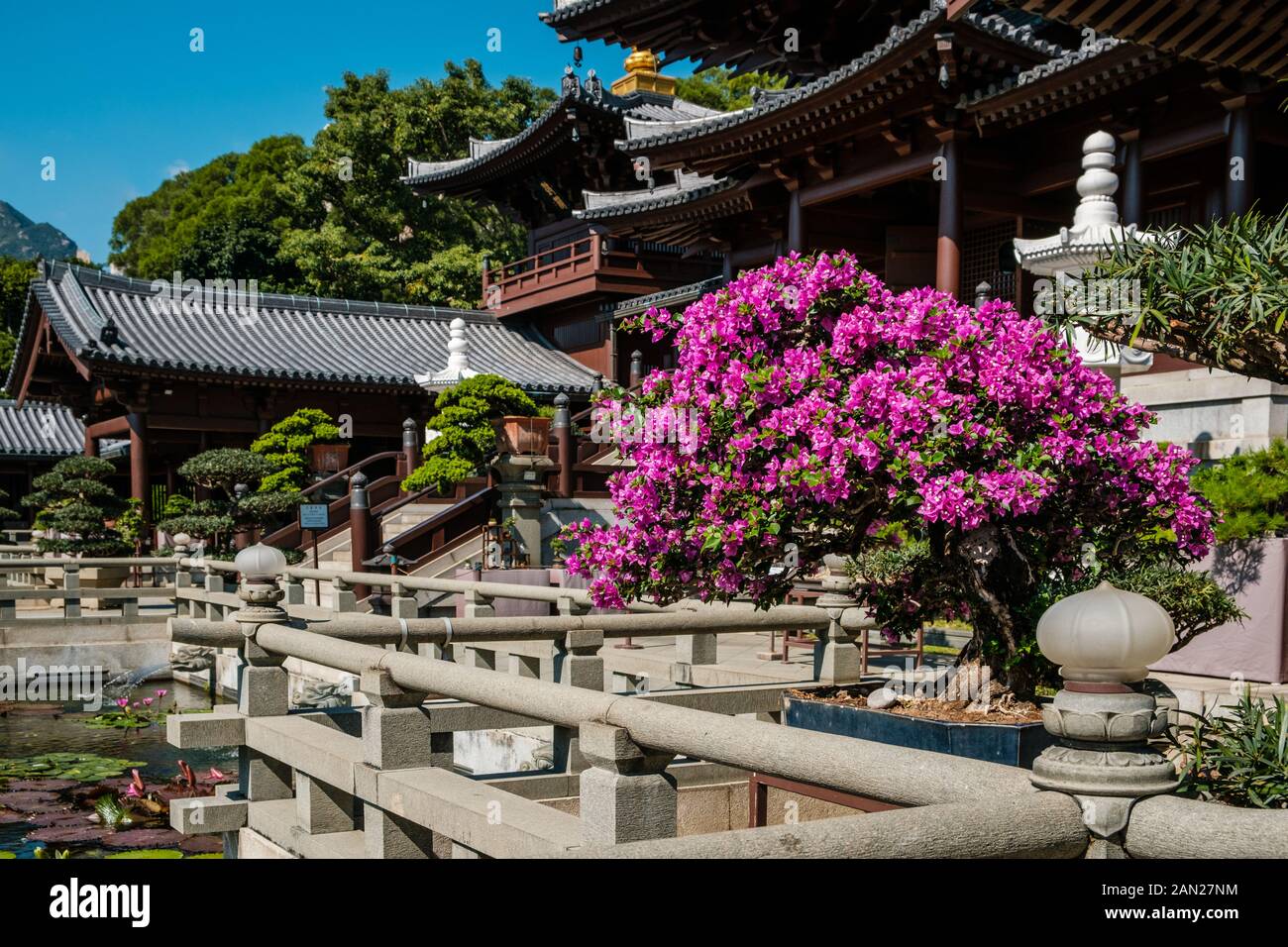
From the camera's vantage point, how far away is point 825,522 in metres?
5.16

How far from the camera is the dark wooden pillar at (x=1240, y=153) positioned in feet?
38.2

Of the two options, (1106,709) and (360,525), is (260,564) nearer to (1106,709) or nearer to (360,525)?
(1106,709)

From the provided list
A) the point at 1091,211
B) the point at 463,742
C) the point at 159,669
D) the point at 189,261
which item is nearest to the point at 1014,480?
the point at 1091,211

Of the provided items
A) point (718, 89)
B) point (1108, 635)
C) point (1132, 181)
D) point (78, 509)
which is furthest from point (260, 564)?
point (718, 89)

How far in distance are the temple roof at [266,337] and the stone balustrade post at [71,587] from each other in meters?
5.58

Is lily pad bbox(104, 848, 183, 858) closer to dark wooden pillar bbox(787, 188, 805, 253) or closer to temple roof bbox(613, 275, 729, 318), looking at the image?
dark wooden pillar bbox(787, 188, 805, 253)

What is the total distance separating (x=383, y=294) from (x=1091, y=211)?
3145cm

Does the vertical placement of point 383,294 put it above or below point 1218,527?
above

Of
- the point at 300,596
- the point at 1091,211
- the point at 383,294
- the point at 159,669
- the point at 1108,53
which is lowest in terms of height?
the point at 159,669

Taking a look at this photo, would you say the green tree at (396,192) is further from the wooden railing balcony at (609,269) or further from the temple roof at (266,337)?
the wooden railing balcony at (609,269)

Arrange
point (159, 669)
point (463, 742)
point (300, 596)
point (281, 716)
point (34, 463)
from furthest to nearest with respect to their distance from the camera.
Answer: point (34, 463) < point (159, 669) < point (300, 596) < point (463, 742) < point (281, 716)

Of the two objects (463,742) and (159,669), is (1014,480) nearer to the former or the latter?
(463,742)

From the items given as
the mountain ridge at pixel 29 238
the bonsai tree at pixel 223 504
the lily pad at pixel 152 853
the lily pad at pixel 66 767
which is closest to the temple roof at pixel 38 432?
the bonsai tree at pixel 223 504

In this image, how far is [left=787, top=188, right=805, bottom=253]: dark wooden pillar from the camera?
17156mm
